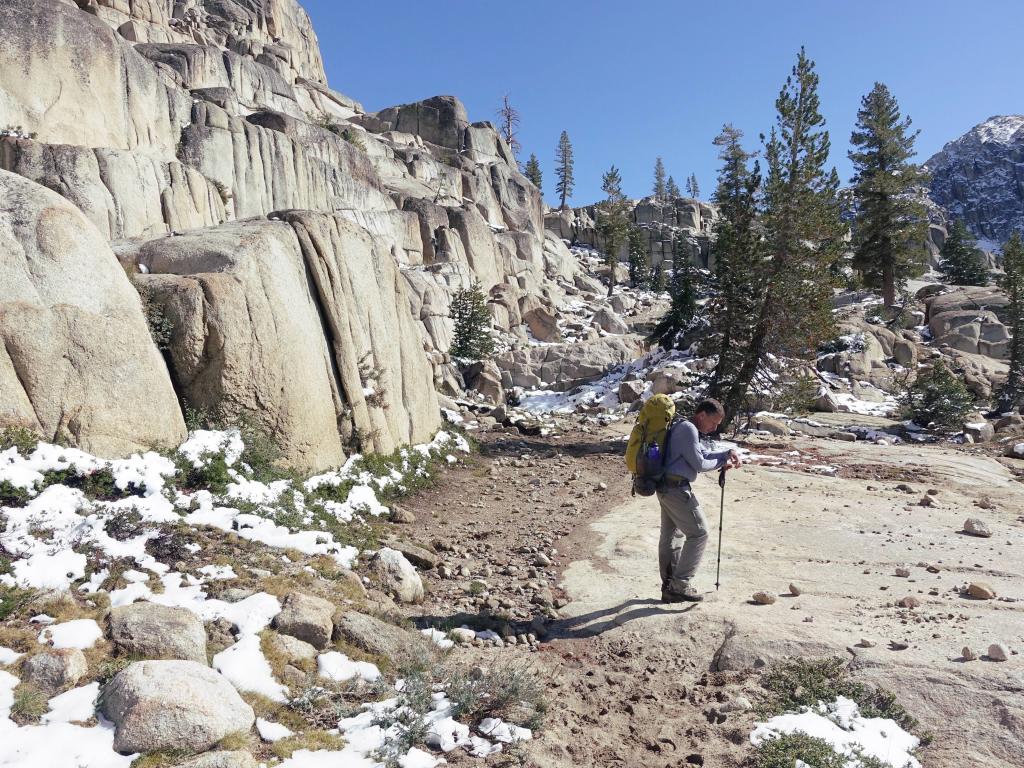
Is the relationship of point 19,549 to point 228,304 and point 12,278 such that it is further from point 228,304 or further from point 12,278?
point 228,304

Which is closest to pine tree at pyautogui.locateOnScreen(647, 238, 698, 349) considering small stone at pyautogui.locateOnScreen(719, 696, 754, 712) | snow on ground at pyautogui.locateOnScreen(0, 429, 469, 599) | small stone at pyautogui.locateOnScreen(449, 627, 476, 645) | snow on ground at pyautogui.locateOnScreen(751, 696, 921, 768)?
snow on ground at pyautogui.locateOnScreen(0, 429, 469, 599)

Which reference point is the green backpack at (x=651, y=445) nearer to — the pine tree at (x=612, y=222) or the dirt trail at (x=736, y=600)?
the dirt trail at (x=736, y=600)

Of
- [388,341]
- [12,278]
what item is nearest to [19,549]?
[12,278]

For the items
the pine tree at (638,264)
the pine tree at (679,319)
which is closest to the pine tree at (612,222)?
the pine tree at (638,264)

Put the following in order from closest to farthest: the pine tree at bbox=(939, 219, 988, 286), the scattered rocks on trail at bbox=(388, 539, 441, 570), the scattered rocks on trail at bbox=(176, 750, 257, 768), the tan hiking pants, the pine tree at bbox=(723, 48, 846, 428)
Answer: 1. the scattered rocks on trail at bbox=(176, 750, 257, 768)
2. the tan hiking pants
3. the scattered rocks on trail at bbox=(388, 539, 441, 570)
4. the pine tree at bbox=(723, 48, 846, 428)
5. the pine tree at bbox=(939, 219, 988, 286)

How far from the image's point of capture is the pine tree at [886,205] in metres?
37.8

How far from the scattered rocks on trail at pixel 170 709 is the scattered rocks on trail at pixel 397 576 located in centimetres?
313

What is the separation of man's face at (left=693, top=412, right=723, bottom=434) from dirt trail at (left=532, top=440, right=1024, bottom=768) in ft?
7.12

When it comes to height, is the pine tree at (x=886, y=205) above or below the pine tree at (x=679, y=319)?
above

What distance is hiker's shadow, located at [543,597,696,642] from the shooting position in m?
7.15

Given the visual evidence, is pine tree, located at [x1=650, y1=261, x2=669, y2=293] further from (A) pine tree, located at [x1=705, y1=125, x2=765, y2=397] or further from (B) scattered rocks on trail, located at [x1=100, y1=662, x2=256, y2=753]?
(B) scattered rocks on trail, located at [x1=100, y1=662, x2=256, y2=753]

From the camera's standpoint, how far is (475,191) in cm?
7019

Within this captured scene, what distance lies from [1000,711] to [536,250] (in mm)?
64576

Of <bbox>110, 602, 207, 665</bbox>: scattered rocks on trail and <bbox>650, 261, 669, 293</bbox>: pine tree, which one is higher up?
<bbox>650, 261, 669, 293</bbox>: pine tree
